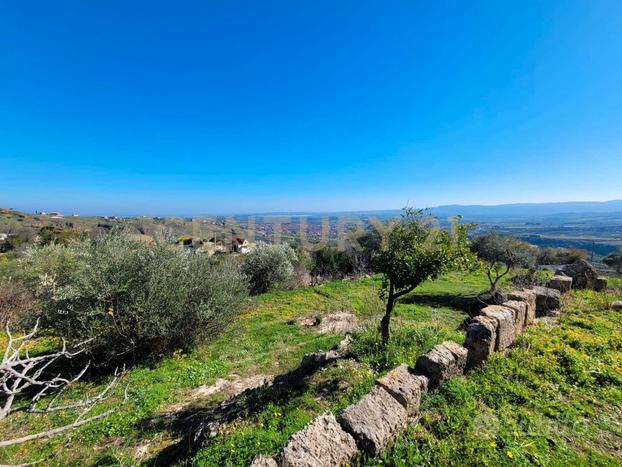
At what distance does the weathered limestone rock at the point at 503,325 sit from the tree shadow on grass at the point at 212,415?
332 centimetres

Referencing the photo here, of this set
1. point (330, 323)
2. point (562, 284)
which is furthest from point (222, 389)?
point (562, 284)

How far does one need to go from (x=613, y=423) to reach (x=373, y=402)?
335 centimetres

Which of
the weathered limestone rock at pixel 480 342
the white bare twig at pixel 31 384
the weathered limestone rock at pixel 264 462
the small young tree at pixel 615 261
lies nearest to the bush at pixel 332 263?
the weathered limestone rock at pixel 480 342

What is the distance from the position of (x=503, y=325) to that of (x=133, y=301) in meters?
8.85

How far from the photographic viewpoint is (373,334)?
6871mm

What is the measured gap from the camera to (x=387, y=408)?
366 centimetres

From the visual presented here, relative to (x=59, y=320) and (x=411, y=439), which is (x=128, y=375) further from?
(x=411, y=439)

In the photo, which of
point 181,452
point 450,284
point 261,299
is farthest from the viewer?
point 450,284

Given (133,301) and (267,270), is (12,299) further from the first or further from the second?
(267,270)

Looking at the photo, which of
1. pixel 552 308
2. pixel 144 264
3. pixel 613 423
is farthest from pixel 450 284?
pixel 144 264

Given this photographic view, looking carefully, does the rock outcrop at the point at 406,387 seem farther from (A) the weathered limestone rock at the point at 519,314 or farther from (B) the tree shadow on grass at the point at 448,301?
(B) the tree shadow on grass at the point at 448,301

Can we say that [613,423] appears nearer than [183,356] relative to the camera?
Yes

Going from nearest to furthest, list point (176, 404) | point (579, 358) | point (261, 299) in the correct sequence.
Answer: point (579, 358) → point (176, 404) → point (261, 299)

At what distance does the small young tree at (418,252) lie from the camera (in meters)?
5.67
